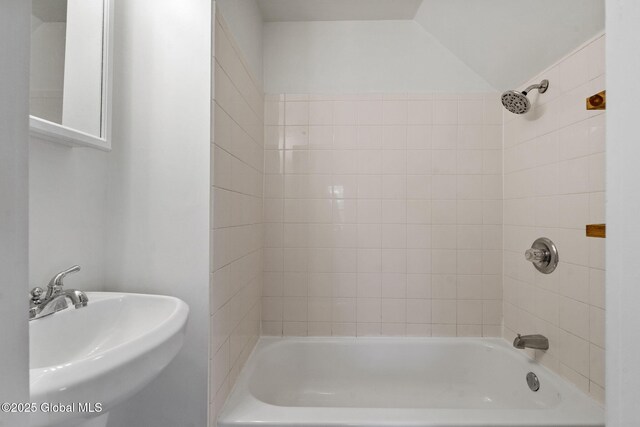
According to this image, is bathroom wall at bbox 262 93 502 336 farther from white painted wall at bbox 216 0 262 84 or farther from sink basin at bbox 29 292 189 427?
sink basin at bbox 29 292 189 427

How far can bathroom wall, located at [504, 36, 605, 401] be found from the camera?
4.12 feet

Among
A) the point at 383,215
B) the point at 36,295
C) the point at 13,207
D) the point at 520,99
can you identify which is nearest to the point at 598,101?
the point at 13,207

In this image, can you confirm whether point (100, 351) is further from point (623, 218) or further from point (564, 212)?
point (564, 212)

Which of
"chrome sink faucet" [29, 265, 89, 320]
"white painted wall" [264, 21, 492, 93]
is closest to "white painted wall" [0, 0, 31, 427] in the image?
"chrome sink faucet" [29, 265, 89, 320]

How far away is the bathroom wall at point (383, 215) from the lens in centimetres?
191

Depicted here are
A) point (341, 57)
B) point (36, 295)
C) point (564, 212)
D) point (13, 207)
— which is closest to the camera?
point (13, 207)

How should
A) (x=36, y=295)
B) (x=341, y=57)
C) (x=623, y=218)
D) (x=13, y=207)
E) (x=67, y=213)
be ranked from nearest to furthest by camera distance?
1. (x=13, y=207)
2. (x=623, y=218)
3. (x=36, y=295)
4. (x=67, y=213)
5. (x=341, y=57)

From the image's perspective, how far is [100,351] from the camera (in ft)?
2.66

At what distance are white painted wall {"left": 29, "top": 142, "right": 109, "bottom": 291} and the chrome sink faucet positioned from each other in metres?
0.07

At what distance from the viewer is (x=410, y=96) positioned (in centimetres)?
193

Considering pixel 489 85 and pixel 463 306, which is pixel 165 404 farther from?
pixel 489 85

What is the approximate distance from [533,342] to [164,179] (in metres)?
1.67

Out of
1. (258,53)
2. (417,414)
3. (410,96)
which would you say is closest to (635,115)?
(417,414)

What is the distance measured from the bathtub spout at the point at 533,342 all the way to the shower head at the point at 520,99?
1033 mm
